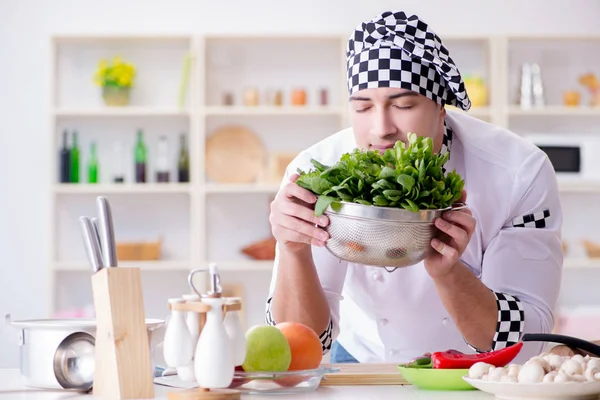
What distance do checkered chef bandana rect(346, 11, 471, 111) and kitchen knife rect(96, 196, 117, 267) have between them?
0.82 meters

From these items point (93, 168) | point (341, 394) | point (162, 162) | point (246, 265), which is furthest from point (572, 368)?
point (93, 168)

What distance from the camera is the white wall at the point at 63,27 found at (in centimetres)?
537

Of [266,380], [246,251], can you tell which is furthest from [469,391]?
[246,251]

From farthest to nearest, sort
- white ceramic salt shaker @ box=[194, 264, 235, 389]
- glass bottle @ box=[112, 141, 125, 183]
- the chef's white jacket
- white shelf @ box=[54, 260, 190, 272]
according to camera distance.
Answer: glass bottle @ box=[112, 141, 125, 183], white shelf @ box=[54, 260, 190, 272], the chef's white jacket, white ceramic salt shaker @ box=[194, 264, 235, 389]

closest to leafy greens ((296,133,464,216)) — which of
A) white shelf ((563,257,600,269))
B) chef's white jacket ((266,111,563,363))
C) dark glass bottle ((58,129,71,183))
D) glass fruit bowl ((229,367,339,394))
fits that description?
glass fruit bowl ((229,367,339,394))

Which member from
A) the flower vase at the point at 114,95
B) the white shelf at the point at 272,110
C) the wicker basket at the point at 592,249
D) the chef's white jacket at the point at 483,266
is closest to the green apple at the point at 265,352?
the chef's white jacket at the point at 483,266

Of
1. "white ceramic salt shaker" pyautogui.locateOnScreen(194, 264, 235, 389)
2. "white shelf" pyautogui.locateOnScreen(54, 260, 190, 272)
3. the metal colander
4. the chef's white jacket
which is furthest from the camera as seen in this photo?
"white shelf" pyautogui.locateOnScreen(54, 260, 190, 272)

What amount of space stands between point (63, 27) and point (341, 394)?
4419 mm

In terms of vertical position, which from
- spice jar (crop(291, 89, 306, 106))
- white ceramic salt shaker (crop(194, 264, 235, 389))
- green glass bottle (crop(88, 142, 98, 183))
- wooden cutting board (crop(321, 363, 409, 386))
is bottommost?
wooden cutting board (crop(321, 363, 409, 386))

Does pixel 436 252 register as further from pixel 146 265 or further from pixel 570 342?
pixel 146 265

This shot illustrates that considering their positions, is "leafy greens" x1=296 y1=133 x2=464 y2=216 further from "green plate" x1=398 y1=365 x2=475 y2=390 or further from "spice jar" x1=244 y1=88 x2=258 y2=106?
"spice jar" x1=244 y1=88 x2=258 y2=106

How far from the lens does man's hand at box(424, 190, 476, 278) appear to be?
1.60 metres

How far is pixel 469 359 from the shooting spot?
155 cm

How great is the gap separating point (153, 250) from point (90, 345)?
369cm
